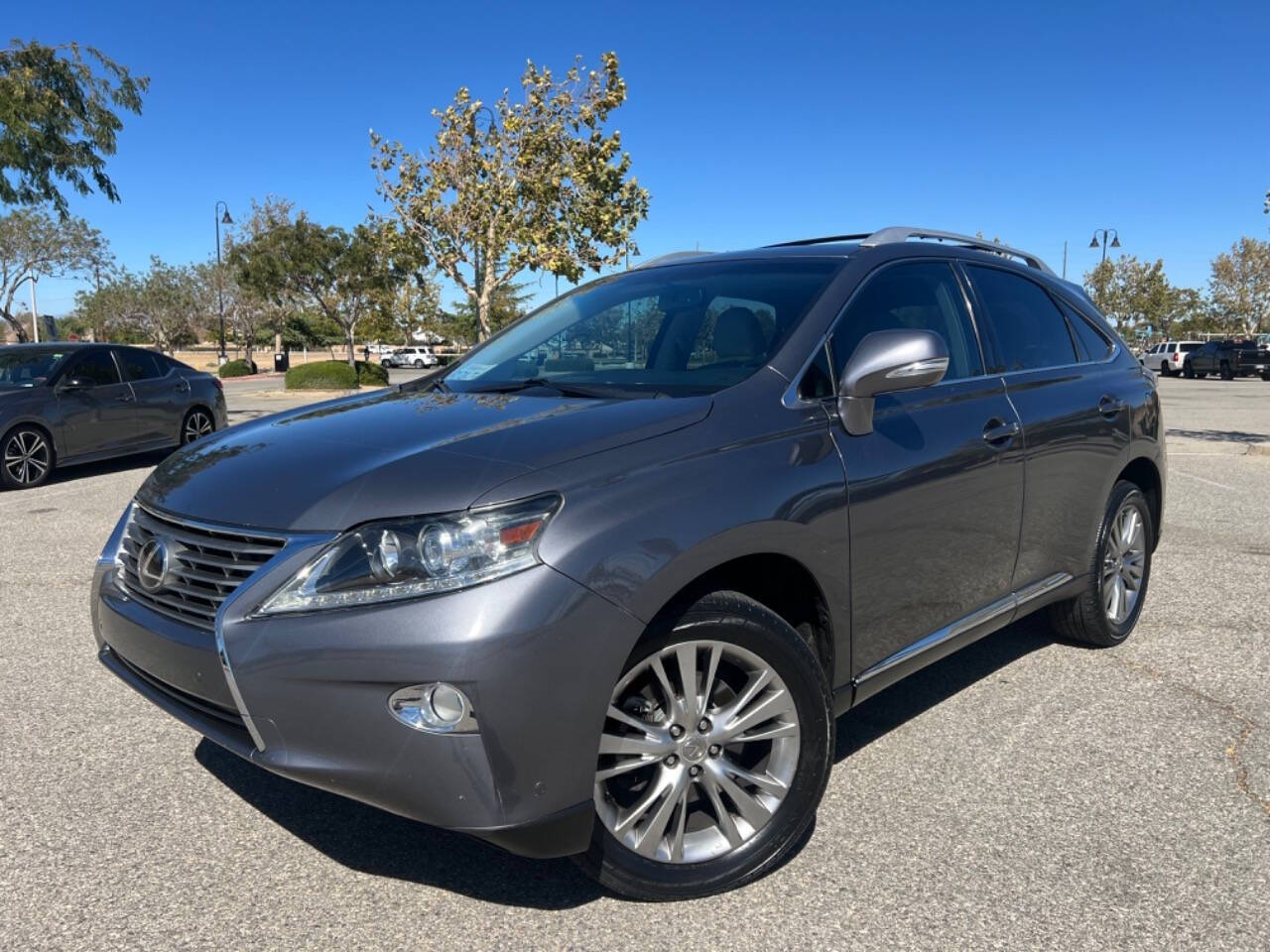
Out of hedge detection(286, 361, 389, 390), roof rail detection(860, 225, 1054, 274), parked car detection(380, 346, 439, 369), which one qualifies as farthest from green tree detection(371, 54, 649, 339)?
parked car detection(380, 346, 439, 369)

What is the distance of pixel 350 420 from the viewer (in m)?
3.11

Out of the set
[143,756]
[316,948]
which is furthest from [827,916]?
[143,756]

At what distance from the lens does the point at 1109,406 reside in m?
4.36

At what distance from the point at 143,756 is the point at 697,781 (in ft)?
7.00

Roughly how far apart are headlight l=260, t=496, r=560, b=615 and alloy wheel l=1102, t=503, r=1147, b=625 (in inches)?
126

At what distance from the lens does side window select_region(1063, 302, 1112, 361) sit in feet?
14.8

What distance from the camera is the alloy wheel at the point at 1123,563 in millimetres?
4551

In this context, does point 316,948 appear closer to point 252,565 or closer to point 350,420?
point 252,565

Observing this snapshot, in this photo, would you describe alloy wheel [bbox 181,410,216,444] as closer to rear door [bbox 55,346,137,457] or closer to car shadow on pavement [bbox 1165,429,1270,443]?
rear door [bbox 55,346,137,457]

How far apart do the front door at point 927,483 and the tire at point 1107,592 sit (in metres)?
0.91

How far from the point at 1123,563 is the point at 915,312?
6.47ft

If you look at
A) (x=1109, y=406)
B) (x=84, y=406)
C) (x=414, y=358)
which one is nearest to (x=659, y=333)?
(x=1109, y=406)

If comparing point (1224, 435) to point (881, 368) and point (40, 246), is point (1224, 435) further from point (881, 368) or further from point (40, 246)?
point (40, 246)

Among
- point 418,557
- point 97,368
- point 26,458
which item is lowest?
point 26,458
